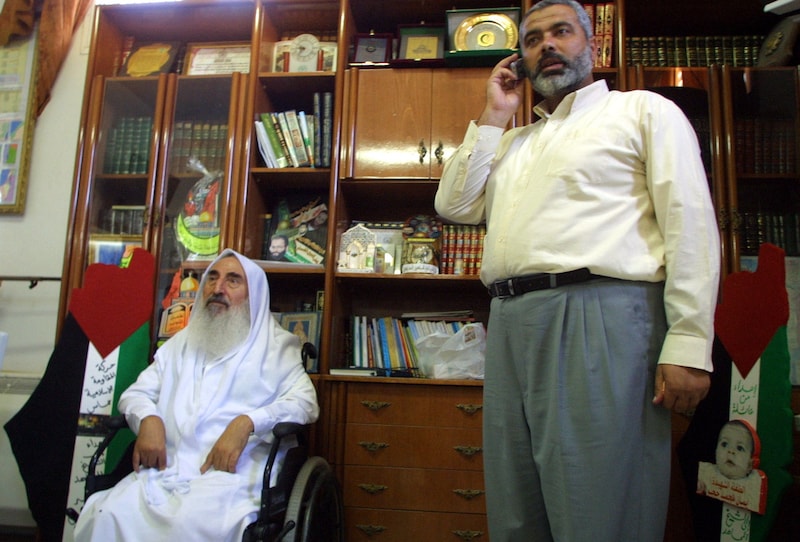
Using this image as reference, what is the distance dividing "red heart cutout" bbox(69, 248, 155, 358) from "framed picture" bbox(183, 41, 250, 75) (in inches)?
41.0

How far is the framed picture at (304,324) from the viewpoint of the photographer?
2.33 m

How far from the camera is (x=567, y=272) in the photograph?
1.07 meters

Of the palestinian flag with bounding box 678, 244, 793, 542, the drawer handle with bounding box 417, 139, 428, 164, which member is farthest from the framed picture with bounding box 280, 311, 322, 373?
the palestinian flag with bounding box 678, 244, 793, 542

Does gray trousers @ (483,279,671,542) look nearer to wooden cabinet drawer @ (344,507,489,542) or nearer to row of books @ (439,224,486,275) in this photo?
wooden cabinet drawer @ (344,507,489,542)

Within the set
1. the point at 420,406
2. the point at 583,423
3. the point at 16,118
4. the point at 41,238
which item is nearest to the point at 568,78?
the point at 583,423

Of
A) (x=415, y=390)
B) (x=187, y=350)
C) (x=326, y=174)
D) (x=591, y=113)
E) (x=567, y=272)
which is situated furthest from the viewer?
(x=326, y=174)

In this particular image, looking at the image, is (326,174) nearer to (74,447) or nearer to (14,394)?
(74,447)

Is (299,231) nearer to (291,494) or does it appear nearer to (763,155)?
(291,494)

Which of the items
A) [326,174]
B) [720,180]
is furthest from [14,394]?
[720,180]

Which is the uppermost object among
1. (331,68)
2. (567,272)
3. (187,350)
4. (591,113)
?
(331,68)

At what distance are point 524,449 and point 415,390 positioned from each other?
0.90m

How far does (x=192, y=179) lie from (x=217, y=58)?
71 cm

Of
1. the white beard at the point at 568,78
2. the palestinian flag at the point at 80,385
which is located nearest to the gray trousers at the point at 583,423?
the white beard at the point at 568,78

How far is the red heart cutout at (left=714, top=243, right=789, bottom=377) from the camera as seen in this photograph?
1.60 metres
